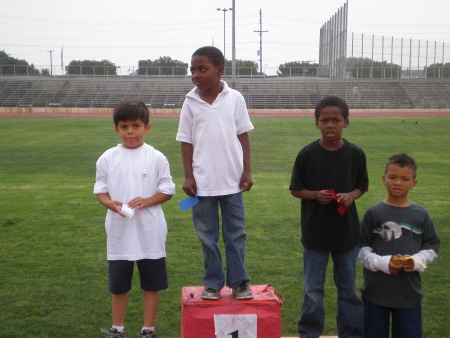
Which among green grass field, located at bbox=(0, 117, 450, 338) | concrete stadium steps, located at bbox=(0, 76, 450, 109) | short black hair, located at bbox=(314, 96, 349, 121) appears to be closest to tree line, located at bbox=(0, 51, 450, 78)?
concrete stadium steps, located at bbox=(0, 76, 450, 109)

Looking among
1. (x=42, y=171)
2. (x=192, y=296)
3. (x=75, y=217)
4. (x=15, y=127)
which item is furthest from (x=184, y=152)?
(x=15, y=127)

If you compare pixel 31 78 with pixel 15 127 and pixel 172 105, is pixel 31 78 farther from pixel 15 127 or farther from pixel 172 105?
pixel 15 127

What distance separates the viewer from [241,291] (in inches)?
153

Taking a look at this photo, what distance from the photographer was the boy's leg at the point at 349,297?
3814 mm

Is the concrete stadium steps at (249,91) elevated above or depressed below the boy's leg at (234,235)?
above

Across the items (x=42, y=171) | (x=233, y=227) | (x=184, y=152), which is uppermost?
(x=184, y=152)

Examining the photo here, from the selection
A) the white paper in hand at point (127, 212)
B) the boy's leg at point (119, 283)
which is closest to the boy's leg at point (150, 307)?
the boy's leg at point (119, 283)

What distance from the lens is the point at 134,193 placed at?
383 cm

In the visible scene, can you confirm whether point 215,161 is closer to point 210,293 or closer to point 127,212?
point 127,212

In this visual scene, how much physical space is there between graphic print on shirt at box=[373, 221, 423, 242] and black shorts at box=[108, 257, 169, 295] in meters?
1.33

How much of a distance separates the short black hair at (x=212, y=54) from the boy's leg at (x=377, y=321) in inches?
66.3

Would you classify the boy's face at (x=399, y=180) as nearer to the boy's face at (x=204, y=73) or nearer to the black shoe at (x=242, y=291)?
the black shoe at (x=242, y=291)

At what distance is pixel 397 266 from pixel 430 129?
2248 cm

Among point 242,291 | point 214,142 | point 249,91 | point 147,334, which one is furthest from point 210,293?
point 249,91
